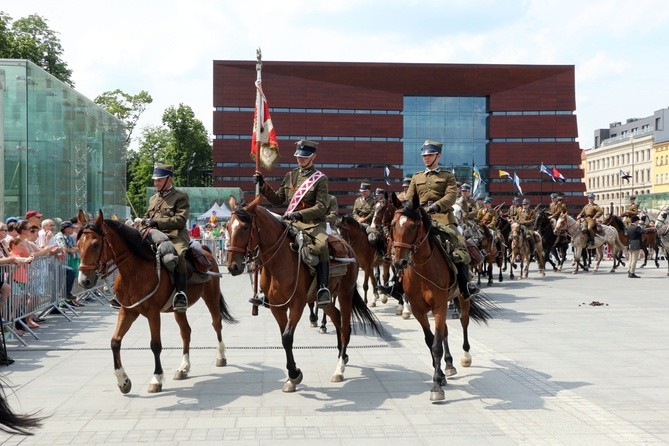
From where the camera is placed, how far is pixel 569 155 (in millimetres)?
80062

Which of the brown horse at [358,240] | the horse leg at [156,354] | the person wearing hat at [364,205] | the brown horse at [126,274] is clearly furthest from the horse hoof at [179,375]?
the person wearing hat at [364,205]

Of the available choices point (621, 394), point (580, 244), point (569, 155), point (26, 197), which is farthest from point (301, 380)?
point (569, 155)

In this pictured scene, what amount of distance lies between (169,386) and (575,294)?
14.1 meters

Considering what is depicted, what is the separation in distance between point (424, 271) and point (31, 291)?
27.4 feet

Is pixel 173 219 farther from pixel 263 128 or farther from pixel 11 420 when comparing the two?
pixel 263 128

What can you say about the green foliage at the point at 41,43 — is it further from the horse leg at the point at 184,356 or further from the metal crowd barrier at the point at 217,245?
the horse leg at the point at 184,356

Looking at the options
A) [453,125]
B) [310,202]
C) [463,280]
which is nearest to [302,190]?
[310,202]

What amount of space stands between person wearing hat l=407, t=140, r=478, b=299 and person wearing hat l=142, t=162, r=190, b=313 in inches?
116

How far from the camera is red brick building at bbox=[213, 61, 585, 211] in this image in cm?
7688

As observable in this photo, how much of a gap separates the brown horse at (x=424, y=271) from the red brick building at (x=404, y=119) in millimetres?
67681

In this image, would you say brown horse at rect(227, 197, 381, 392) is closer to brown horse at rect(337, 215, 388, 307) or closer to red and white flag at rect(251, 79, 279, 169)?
brown horse at rect(337, 215, 388, 307)

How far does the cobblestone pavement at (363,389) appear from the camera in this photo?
6.43 m

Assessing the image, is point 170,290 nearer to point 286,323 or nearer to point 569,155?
point 286,323

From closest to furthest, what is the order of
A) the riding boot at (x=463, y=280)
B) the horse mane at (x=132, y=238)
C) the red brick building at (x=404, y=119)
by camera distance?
1. the horse mane at (x=132, y=238)
2. the riding boot at (x=463, y=280)
3. the red brick building at (x=404, y=119)
